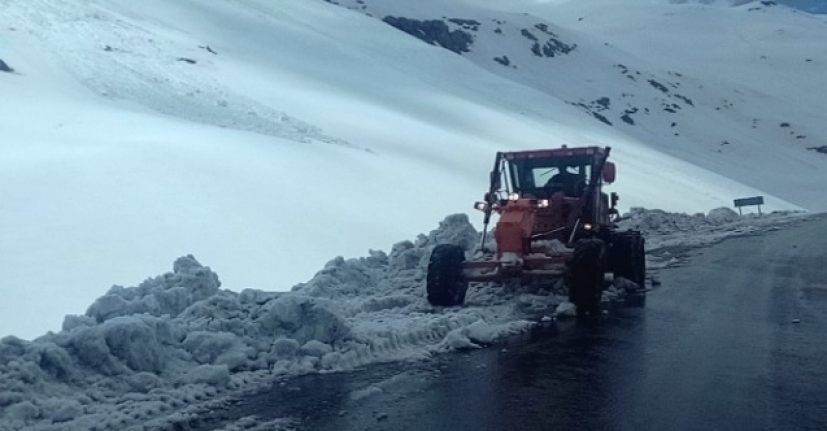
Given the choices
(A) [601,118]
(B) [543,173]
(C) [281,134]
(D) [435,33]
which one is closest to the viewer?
(B) [543,173]

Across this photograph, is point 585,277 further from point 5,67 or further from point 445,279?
point 5,67

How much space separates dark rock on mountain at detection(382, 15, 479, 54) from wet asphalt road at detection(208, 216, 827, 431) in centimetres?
7178

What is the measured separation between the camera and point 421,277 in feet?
42.7

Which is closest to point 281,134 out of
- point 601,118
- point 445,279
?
point 445,279

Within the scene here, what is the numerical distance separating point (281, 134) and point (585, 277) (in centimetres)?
1552

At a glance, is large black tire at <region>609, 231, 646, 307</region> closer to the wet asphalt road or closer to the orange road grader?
the orange road grader

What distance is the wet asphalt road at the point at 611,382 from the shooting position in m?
6.67

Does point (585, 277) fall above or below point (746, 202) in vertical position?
below

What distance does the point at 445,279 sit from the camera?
1134cm

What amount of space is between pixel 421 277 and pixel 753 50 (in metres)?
124

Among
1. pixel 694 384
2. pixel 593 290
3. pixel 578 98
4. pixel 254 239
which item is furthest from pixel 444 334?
pixel 578 98

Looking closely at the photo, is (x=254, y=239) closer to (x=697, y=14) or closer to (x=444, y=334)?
(x=444, y=334)

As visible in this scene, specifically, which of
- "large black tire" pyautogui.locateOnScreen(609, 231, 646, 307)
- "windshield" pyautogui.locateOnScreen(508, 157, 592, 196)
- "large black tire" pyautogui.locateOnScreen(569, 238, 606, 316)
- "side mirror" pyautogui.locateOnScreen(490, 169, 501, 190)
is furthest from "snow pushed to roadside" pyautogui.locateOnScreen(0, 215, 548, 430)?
"large black tire" pyautogui.locateOnScreen(609, 231, 646, 307)

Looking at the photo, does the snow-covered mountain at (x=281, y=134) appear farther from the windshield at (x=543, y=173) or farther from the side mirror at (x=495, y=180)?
the windshield at (x=543, y=173)
